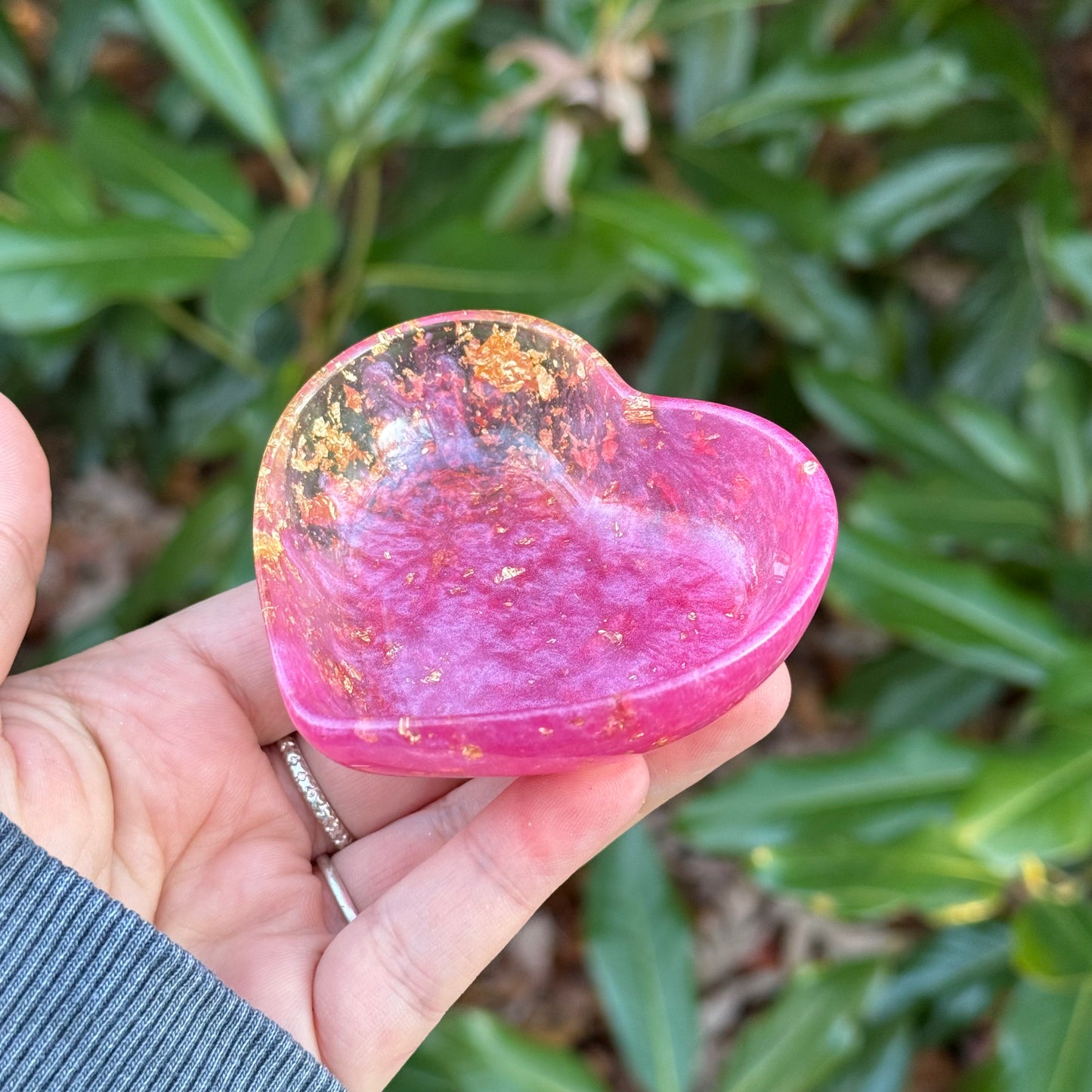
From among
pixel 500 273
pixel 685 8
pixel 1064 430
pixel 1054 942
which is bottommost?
pixel 1054 942

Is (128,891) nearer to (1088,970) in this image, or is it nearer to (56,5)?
(1088,970)

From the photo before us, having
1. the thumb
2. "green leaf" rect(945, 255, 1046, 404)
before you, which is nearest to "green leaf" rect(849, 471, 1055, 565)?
"green leaf" rect(945, 255, 1046, 404)

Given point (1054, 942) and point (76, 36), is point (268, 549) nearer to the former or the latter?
point (1054, 942)

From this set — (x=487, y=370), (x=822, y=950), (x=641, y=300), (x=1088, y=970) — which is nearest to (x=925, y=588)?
(x=1088, y=970)

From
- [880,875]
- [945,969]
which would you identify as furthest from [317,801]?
[945,969]

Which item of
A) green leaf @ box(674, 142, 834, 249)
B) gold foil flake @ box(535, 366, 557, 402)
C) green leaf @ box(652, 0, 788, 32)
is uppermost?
green leaf @ box(652, 0, 788, 32)

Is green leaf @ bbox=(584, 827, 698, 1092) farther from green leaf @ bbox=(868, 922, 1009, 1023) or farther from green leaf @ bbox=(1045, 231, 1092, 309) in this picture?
green leaf @ bbox=(1045, 231, 1092, 309)
